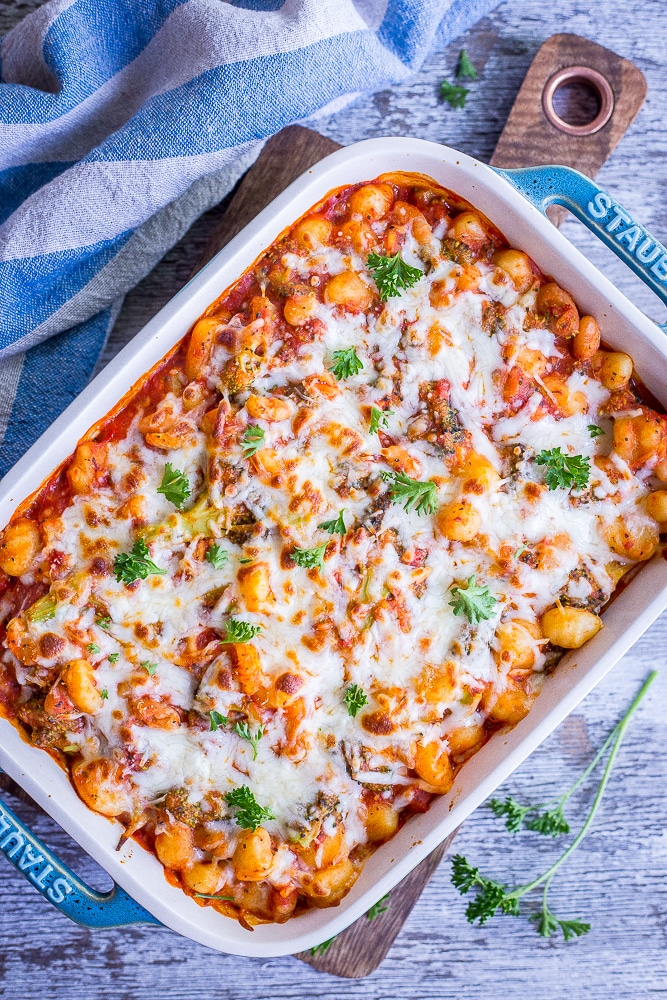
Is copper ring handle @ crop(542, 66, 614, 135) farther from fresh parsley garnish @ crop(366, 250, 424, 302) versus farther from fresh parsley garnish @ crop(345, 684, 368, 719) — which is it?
fresh parsley garnish @ crop(345, 684, 368, 719)

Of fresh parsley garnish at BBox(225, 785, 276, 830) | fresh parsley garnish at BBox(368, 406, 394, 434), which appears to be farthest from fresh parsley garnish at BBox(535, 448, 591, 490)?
fresh parsley garnish at BBox(225, 785, 276, 830)

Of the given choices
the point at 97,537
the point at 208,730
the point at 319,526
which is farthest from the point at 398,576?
the point at 97,537

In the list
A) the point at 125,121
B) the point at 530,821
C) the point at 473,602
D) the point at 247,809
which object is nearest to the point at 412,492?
the point at 473,602

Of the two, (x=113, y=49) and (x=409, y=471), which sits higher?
(x=113, y=49)

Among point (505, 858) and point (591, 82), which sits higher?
point (591, 82)

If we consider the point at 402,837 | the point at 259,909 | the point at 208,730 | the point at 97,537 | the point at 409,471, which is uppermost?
the point at 409,471

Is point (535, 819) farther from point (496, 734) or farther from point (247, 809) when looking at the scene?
point (247, 809)

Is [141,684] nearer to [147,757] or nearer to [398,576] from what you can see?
[147,757]
